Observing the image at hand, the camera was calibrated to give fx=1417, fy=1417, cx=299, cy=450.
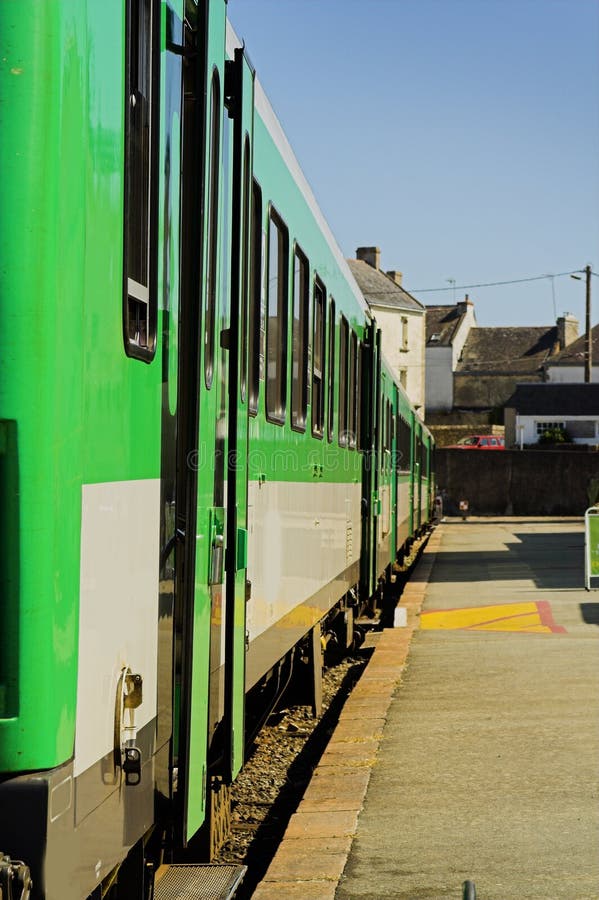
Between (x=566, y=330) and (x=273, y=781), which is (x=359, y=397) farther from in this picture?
(x=566, y=330)

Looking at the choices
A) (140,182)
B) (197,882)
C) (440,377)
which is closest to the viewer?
(140,182)

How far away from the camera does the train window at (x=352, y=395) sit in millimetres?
11321

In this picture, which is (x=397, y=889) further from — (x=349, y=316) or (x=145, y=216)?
(x=349, y=316)

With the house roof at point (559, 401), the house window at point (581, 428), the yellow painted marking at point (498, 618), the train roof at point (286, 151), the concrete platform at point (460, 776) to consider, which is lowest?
the concrete platform at point (460, 776)

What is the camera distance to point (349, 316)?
11.1 meters

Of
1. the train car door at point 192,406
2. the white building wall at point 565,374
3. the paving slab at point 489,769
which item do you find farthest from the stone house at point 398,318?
the train car door at point 192,406

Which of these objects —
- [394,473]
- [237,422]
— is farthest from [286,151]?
[394,473]

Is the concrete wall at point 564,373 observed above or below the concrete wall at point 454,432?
above

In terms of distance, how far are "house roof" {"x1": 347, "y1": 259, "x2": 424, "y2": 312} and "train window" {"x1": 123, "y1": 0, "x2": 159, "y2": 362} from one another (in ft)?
253

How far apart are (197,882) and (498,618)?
11.0 m

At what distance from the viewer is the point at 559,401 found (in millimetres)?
76062

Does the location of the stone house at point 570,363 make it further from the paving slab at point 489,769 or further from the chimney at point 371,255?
the paving slab at point 489,769

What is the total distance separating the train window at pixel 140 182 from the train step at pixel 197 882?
6.26 ft

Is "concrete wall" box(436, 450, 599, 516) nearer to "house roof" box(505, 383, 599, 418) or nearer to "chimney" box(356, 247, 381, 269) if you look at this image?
"house roof" box(505, 383, 599, 418)
